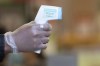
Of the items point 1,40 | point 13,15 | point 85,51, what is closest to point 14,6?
point 13,15

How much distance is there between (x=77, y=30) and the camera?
1.88 meters

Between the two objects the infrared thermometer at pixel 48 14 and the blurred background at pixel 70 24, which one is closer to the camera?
the infrared thermometer at pixel 48 14

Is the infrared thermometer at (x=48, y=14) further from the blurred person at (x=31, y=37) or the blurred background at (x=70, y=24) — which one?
the blurred background at (x=70, y=24)

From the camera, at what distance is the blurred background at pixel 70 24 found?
1.81m

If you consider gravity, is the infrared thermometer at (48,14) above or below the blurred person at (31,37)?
above

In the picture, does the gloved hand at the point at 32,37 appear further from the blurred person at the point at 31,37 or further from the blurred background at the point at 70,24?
the blurred background at the point at 70,24

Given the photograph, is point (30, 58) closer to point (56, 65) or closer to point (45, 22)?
point (56, 65)

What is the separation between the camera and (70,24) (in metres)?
1.89

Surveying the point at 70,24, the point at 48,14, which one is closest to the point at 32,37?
the point at 48,14

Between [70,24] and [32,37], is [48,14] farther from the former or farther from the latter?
[70,24]

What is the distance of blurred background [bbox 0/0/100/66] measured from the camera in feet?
5.93

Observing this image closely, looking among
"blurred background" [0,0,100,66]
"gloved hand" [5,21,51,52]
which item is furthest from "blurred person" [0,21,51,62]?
"blurred background" [0,0,100,66]

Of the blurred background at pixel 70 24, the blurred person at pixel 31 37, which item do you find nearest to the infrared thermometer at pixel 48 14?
the blurred person at pixel 31 37

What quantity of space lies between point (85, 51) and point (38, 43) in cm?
88
